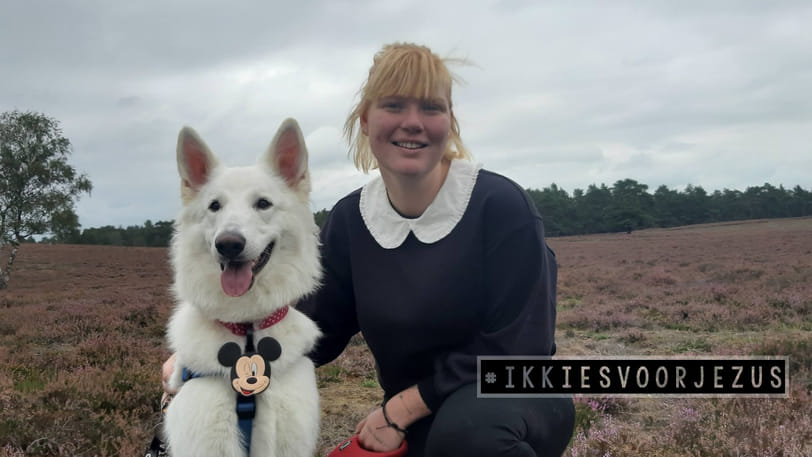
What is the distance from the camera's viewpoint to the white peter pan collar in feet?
8.95

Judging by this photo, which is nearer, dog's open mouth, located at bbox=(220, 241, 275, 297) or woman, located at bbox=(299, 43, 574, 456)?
dog's open mouth, located at bbox=(220, 241, 275, 297)

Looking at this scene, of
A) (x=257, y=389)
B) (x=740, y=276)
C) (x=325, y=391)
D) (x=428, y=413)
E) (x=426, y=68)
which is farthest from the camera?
(x=740, y=276)

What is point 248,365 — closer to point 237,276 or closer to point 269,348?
point 269,348

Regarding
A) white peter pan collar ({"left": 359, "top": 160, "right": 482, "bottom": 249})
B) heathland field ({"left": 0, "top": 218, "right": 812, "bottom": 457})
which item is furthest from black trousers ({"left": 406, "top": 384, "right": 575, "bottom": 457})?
heathland field ({"left": 0, "top": 218, "right": 812, "bottom": 457})

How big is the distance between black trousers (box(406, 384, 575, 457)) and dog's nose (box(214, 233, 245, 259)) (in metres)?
1.22

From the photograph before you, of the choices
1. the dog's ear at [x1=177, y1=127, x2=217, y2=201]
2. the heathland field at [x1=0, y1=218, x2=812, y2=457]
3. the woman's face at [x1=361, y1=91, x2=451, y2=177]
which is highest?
the woman's face at [x1=361, y1=91, x2=451, y2=177]

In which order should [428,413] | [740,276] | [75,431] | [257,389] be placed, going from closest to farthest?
[257,389] < [428,413] < [75,431] < [740,276]

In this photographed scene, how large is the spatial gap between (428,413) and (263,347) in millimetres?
970

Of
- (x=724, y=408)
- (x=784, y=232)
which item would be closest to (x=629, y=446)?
(x=724, y=408)

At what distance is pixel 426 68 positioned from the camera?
101 inches

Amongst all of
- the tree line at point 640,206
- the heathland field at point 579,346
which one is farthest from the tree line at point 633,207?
the heathland field at point 579,346

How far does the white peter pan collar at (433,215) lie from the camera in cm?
273

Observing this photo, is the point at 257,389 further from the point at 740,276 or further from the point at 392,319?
the point at 740,276

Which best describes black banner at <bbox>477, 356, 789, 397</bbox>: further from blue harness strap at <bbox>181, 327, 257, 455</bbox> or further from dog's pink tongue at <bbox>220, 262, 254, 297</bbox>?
dog's pink tongue at <bbox>220, 262, 254, 297</bbox>
